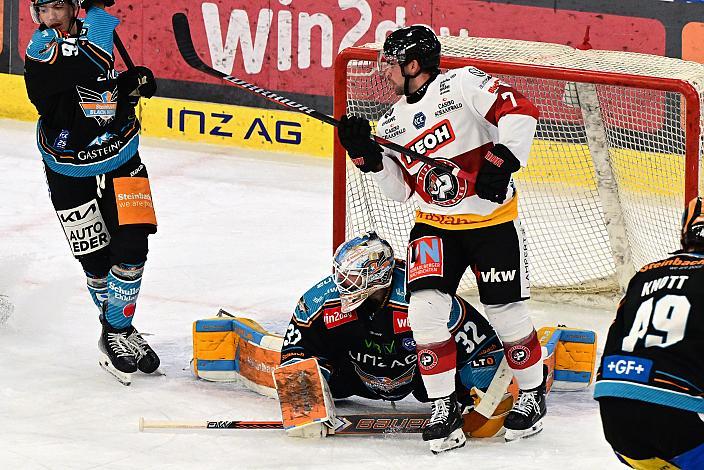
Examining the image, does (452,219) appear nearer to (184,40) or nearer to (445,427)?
(445,427)

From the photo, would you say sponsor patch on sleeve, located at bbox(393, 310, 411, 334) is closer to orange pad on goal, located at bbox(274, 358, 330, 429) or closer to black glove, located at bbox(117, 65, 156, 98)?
orange pad on goal, located at bbox(274, 358, 330, 429)

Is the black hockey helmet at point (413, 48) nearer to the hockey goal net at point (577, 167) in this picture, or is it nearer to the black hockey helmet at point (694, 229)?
the hockey goal net at point (577, 167)

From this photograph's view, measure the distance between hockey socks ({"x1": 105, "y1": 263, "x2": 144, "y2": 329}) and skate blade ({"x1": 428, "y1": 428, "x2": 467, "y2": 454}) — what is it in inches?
49.6

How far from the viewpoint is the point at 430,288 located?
13.5 feet

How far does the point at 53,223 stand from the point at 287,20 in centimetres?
185

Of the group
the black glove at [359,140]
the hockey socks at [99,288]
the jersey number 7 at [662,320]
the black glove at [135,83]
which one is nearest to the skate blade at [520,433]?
the black glove at [359,140]

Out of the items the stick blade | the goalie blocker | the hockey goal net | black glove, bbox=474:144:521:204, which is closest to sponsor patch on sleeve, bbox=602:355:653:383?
black glove, bbox=474:144:521:204

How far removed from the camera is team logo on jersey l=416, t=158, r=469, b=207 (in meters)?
4.17

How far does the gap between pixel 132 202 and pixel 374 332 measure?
1003 millimetres

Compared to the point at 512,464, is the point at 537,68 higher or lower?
higher

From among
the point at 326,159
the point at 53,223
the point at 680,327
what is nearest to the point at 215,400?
the point at 680,327

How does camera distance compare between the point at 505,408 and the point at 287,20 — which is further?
the point at 287,20

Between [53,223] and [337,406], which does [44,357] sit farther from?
[53,223]

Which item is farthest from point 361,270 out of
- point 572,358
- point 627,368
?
point 627,368
